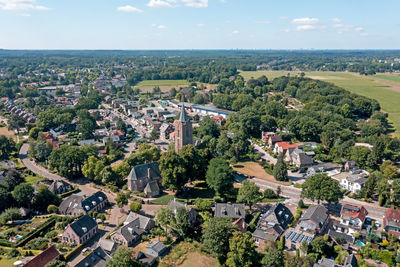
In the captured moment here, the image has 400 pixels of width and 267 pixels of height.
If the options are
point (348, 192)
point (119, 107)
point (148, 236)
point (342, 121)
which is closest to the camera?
point (148, 236)

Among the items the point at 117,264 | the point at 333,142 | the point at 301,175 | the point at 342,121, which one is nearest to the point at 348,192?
the point at 301,175

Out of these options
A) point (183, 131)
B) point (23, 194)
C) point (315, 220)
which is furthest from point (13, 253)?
point (315, 220)

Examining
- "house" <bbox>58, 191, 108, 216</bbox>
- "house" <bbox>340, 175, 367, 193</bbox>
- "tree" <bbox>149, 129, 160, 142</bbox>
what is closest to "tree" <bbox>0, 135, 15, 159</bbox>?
"house" <bbox>58, 191, 108, 216</bbox>

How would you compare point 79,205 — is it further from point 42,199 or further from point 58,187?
point 58,187

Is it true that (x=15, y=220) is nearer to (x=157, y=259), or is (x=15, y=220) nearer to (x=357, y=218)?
(x=157, y=259)

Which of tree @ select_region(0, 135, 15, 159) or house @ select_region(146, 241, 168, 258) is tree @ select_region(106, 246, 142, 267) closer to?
house @ select_region(146, 241, 168, 258)

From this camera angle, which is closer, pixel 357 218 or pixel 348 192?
pixel 357 218
